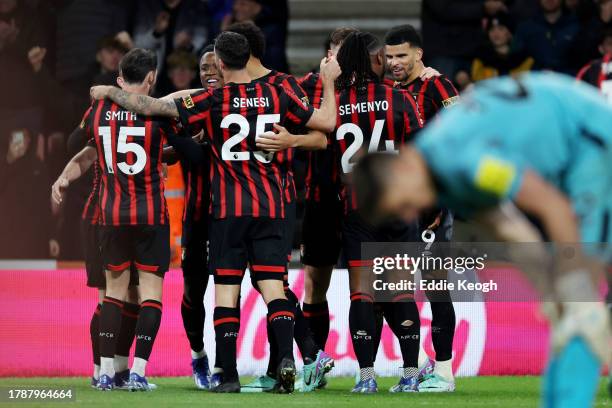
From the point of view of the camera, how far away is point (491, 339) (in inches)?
390

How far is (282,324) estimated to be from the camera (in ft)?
25.0

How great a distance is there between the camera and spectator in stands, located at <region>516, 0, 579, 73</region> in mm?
12719

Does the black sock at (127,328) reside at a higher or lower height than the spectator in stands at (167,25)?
lower

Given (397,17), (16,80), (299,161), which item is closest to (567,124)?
(299,161)

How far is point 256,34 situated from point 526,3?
649cm

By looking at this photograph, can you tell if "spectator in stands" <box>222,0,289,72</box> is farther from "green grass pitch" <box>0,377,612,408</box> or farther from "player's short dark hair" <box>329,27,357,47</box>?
"green grass pitch" <box>0,377,612,408</box>

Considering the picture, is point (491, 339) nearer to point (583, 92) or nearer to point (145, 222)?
point (145, 222)

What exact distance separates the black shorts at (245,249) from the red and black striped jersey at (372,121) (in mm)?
583

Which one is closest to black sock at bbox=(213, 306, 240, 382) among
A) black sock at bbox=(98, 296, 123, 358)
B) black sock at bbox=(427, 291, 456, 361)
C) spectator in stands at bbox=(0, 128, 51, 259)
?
black sock at bbox=(98, 296, 123, 358)

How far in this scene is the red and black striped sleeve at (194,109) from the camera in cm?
768

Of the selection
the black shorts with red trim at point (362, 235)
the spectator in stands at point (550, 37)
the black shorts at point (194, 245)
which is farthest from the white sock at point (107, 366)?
the spectator in stands at point (550, 37)

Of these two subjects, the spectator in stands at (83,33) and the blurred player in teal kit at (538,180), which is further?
the spectator in stands at (83,33)

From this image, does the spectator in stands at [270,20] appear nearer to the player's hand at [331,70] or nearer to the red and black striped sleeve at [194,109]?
the player's hand at [331,70]

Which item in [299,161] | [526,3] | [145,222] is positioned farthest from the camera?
[526,3]
